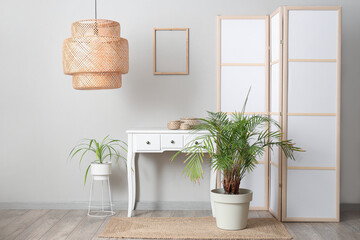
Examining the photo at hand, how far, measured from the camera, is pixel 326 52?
3631 mm

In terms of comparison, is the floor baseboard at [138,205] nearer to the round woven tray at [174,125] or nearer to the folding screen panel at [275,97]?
the folding screen panel at [275,97]

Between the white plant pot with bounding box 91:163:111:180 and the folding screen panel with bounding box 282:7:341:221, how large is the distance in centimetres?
155

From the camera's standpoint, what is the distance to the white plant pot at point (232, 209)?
3.37m

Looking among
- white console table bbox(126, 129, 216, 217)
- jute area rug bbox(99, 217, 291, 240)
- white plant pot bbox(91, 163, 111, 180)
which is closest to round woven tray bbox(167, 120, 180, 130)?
white console table bbox(126, 129, 216, 217)

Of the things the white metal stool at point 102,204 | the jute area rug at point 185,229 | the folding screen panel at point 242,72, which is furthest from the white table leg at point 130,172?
the folding screen panel at point 242,72

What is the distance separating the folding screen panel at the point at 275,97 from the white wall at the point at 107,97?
0.34 m

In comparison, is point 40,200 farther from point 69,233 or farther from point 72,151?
point 69,233

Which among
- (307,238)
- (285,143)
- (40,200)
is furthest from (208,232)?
(40,200)

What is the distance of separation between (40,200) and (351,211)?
9.93 feet

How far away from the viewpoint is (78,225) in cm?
359

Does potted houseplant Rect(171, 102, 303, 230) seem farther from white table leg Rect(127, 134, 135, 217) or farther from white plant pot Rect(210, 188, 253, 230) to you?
white table leg Rect(127, 134, 135, 217)

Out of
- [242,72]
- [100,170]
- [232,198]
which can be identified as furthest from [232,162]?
[100,170]

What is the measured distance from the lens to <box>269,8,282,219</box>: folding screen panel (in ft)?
12.1

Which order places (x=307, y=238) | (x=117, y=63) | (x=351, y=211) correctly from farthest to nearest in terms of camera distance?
(x=351, y=211) < (x=117, y=63) < (x=307, y=238)
